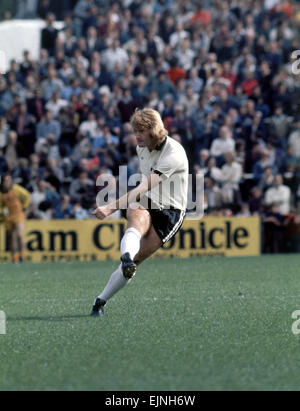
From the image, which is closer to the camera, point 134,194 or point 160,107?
point 134,194

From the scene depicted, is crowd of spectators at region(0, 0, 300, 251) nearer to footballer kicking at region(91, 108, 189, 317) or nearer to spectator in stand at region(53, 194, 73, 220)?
spectator in stand at region(53, 194, 73, 220)

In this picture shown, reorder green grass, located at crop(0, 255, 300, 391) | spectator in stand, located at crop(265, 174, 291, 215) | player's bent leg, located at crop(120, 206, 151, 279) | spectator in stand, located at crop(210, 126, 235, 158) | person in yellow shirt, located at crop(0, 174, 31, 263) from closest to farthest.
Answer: green grass, located at crop(0, 255, 300, 391)
player's bent leg, located at crop(120, 206, 151, 279)
person in yellow shirt, located at crop(0, 174, 31, 263)
spectator in stand, located at crop(210, 126, 235, 158)
spectator in stand, located at crop(265, 174, 291, 215)

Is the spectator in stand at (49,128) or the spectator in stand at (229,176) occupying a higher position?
the spectator in stand at (49,128)

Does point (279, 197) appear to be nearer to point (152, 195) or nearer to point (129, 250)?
point (152, 195)

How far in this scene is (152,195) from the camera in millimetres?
9047

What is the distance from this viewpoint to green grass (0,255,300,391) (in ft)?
19.6

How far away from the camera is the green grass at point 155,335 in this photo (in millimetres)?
5988

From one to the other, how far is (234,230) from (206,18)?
559cm

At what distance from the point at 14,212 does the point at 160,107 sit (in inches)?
150

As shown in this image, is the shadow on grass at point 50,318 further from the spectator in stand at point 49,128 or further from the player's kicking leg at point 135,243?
the spectator in stand at point 49,128

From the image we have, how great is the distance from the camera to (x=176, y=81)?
68.6 feet

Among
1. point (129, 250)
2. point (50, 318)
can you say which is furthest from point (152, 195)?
point (50, 318)

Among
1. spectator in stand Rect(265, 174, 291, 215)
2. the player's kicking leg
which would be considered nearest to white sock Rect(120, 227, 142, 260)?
the player's kicking leg

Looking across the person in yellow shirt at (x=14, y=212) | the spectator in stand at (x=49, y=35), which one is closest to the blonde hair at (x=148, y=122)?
the person in yellow shirt at (x=14, y=212)
